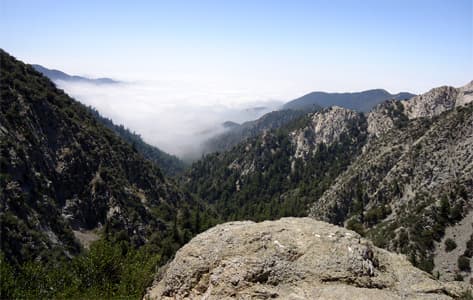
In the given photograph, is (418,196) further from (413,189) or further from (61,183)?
(61,183)

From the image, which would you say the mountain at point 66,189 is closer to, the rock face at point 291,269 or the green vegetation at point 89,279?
the green vegetation at point 89,279

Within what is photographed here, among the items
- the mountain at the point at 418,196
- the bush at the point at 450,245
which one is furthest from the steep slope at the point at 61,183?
the bush at the point at 450,245

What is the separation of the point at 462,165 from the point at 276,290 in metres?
97.6

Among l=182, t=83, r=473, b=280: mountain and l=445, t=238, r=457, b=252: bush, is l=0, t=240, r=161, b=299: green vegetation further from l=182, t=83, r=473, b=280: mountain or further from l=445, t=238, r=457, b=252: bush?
l=445, t=238, r=457, b=252: bush

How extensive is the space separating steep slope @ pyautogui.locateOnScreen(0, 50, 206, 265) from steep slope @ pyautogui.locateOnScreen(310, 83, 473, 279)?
155 feet

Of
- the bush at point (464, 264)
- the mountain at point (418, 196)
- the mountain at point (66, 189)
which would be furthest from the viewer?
the mountain at point (418, 196)

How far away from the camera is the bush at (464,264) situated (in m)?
68.4

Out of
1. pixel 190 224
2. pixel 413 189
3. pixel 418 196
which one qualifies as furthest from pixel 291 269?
pixel 413 189

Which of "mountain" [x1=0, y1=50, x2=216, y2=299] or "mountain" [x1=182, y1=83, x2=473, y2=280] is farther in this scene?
"mountain" [x1=182, y1=83, x2=473, y2=280]

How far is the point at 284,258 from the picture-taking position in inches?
560

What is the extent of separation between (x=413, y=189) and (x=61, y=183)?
3246 inches

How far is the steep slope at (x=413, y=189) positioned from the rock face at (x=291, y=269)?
61.4 meters

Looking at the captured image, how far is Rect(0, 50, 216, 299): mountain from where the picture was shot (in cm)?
6550

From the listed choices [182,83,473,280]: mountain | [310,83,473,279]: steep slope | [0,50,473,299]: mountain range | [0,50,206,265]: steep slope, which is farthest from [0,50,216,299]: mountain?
[182,83,473,280]: mountain
